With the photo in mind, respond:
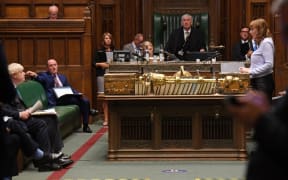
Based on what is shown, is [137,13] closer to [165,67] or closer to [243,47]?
[243,47]

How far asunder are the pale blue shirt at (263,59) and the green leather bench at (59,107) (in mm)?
3036

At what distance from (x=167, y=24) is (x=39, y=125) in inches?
299

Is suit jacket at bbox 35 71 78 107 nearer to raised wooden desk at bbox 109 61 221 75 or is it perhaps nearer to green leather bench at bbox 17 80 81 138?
green leather bench at bbox 17 80 81 138

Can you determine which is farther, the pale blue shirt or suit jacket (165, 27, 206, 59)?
suit jacket (165, 27, 206, 59)

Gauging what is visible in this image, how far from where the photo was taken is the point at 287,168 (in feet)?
7.70

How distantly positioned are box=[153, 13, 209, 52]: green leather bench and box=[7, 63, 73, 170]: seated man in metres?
6.85

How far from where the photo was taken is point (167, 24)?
1512 cm

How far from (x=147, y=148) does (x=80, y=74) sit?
3.98 metres

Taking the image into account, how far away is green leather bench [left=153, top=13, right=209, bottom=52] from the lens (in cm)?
1495

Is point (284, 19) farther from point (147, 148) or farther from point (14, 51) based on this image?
point (14, 51)

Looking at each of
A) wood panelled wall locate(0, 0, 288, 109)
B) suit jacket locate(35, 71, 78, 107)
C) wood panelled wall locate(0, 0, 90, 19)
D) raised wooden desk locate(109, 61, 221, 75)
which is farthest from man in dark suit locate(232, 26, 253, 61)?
suit jacket locate(35, 71, 78, 107)

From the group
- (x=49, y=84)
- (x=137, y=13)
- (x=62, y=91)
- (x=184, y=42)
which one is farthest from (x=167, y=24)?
(x=49, y=84)

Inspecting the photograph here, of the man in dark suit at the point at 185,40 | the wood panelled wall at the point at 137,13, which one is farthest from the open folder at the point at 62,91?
the wood panelled wall at the point at 137,13

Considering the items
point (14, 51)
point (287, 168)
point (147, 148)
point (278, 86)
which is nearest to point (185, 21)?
point (278, 86)
